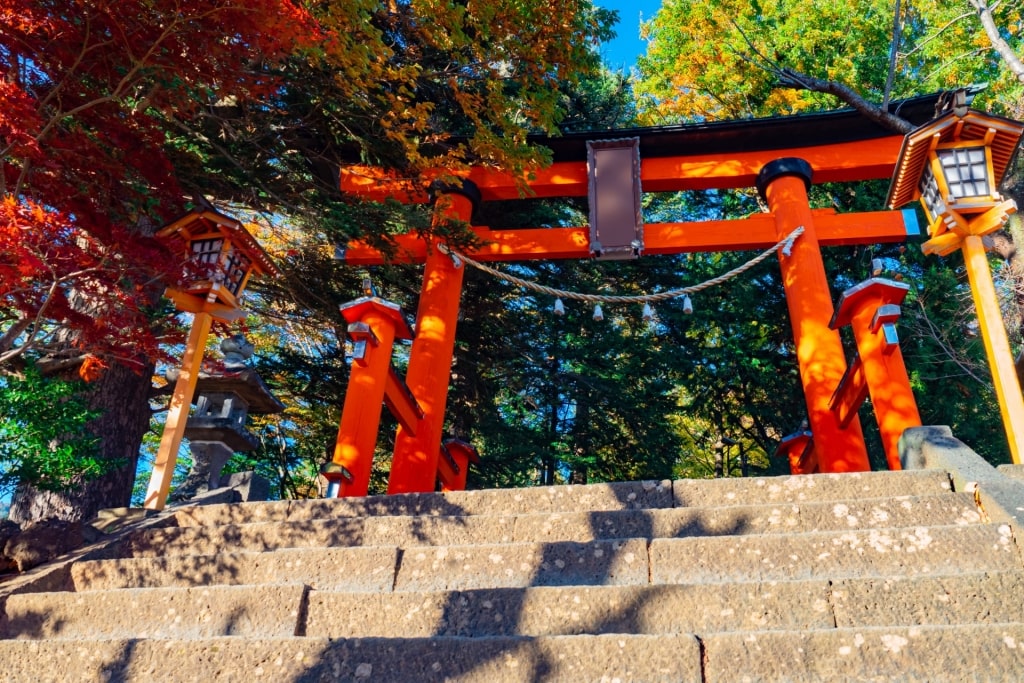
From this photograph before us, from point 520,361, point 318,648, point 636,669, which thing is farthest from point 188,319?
point 636,669

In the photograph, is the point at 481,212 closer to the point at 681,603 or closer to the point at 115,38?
the point at 115,38

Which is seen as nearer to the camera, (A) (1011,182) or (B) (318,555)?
(B) (318,555)

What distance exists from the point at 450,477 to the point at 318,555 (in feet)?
13.9

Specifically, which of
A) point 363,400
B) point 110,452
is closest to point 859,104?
point 363,400

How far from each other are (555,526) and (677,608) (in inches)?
36.8

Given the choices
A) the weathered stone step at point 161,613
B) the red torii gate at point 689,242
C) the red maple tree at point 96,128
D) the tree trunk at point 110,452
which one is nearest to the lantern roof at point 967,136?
the red torii gate at point 689,242

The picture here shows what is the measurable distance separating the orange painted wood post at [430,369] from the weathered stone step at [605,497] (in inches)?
88.0

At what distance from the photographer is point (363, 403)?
17.4ft

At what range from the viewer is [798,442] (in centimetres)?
777

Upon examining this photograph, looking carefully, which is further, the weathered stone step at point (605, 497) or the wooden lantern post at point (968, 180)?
the wooden lantern post at point (968, 180)

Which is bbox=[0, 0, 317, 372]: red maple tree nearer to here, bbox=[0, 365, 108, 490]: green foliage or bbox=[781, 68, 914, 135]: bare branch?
bbox=[0, 365, 108, 490]: green foliage

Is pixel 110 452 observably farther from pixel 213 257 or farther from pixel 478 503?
pixel 478 503

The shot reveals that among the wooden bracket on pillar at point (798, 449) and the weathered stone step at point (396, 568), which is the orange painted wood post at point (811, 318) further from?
the weathered stone step at point (396, 568)

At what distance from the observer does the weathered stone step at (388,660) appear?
81.8 inches
